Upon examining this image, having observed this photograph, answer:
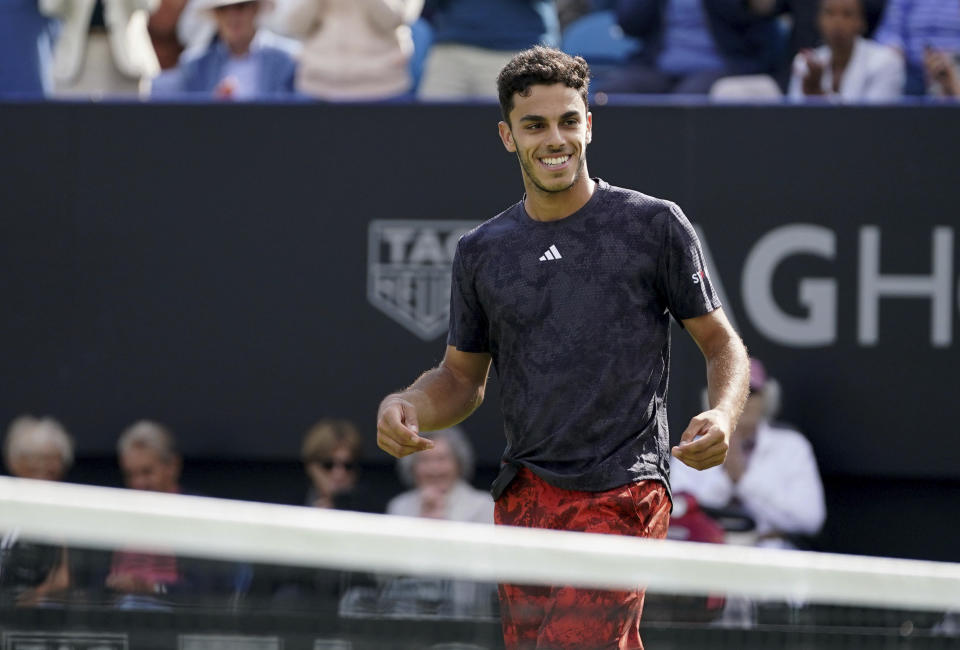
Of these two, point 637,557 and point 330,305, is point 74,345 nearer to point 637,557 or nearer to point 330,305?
point 330,305

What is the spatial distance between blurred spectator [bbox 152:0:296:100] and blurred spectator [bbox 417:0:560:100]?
75 centimetres

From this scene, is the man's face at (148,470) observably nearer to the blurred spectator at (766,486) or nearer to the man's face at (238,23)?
the man's face at (238,23)

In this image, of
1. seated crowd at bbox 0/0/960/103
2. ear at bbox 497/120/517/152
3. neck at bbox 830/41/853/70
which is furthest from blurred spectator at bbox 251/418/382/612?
ear at bbox 497/120/517/152

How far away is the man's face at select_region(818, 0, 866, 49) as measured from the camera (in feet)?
22.7

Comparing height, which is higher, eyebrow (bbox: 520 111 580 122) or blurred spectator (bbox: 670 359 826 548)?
eyebrow (bbox: 520 111 580 122)

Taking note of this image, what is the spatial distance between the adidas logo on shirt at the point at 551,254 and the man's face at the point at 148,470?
11.7 ft

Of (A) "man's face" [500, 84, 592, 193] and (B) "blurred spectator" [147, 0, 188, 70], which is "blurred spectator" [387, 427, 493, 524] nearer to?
(B) "blurred spectator" [147, 0, 188, 70]

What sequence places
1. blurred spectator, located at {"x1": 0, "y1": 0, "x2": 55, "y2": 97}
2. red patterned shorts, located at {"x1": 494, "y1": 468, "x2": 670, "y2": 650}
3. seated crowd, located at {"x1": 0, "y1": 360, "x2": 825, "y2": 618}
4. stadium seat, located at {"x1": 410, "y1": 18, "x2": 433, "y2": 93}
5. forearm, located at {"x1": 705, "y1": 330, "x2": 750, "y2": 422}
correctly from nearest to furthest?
red patterned shorts, located at {"x1": 494, "y1": 468, "x2": 670, "y2": 650}
forearm, located at {"x1": 705, "y1": 330, "x2": 750, "y2": 422}
seated crowd, located at {"x1": 0, "y1": 360, "x2": 825, "y2": 618}
blurred spectator, located at {"x1": 0, "y1": 0, "x2": 55, "y2": 97}
stadium seat, located at {"x1": 410, "y1": 18, "x2": 433, "y2": 93}

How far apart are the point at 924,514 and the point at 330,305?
9.08 ft

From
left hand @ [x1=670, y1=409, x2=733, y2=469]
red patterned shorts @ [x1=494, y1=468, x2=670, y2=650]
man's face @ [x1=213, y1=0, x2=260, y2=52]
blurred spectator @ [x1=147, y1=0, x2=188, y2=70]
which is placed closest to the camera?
red patterned shorts @ [x1=494, y1=468, x2=670, y2=650]

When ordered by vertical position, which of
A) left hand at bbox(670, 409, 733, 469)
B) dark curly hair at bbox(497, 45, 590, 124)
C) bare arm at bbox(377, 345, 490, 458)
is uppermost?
dark curly hair at bbox(497, 45, 590, 124)

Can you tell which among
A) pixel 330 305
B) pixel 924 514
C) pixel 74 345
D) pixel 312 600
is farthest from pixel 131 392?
pixel 312 600

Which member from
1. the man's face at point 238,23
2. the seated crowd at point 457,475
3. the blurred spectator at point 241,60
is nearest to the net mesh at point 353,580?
the seated crowd at point 457,475

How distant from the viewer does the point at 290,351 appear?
697 cm
